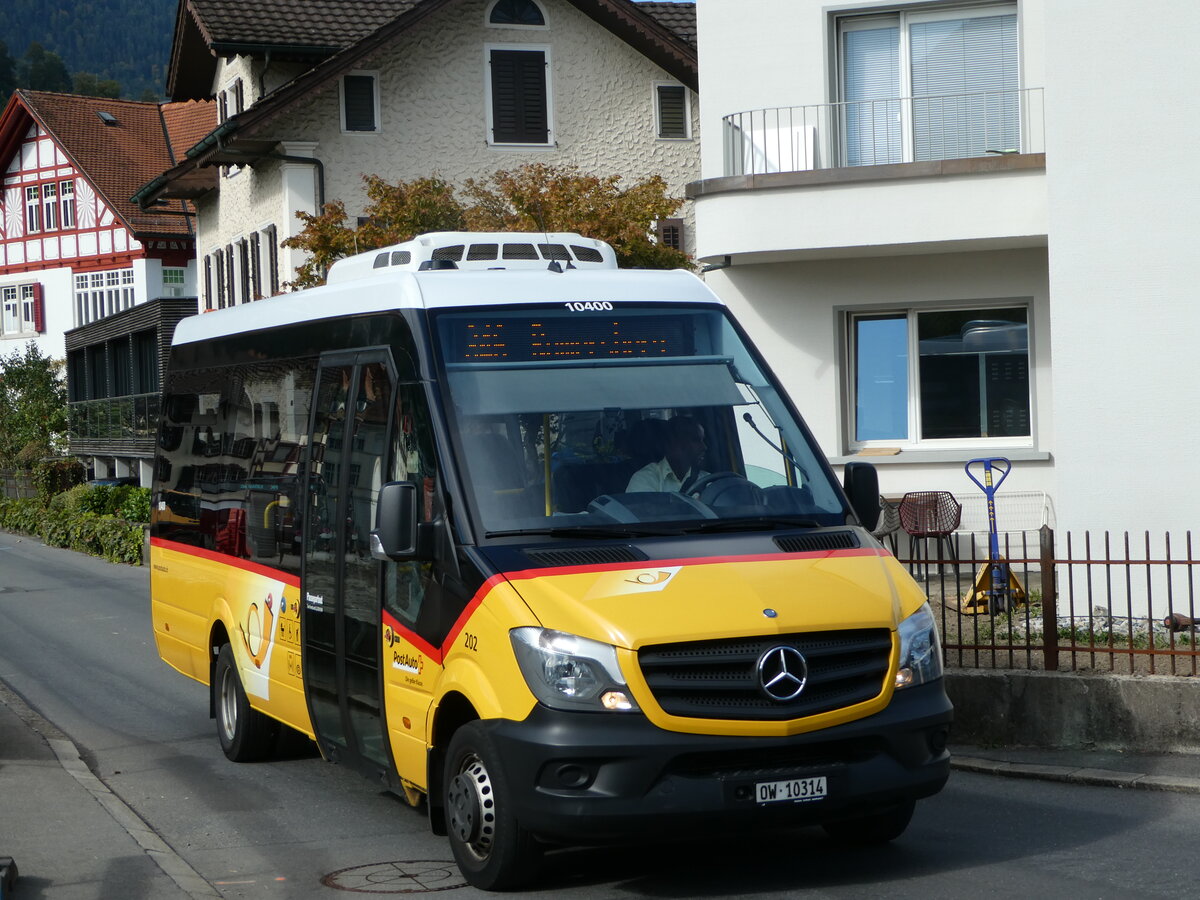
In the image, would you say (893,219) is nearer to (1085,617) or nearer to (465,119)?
(1085,617)

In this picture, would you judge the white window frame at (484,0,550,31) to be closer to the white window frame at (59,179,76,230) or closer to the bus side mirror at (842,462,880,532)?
the bus side mirror at (842,462,880,532)

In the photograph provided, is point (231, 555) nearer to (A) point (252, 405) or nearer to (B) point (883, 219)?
(A) point (252, 405)

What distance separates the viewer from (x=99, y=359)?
5162cm

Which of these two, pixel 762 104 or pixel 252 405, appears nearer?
pixel 252 405

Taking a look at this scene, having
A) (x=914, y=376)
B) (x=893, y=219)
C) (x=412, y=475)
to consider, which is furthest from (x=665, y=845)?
(x=914, y=376)

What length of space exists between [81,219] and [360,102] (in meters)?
36.8

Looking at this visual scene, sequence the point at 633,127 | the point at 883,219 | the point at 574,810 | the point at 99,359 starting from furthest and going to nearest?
the point at 99,359
the point at 633,127
the point at 883,219
the point at 574,810

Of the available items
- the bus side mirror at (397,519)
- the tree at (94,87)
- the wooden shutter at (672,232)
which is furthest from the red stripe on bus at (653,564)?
the tree at (94,87)

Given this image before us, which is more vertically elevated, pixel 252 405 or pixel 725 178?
pixel 725 178

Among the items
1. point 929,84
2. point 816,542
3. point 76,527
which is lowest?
point 76,527

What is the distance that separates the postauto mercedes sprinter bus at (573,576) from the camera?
6344 millimetres

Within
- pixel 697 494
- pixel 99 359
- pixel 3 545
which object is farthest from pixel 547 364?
pixel 99 359

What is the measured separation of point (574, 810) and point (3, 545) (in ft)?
104

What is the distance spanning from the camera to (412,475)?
744 centimetres
